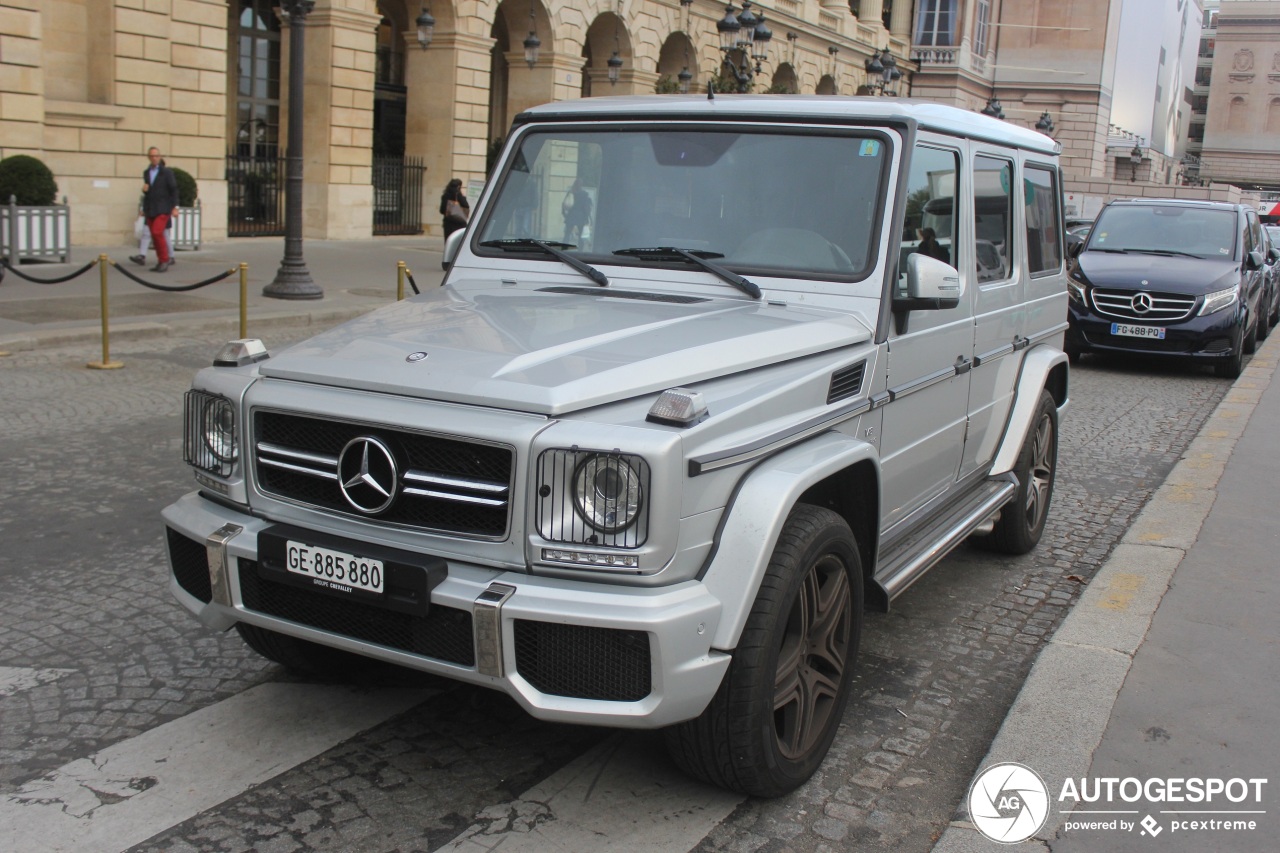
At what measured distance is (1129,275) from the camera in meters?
14.1

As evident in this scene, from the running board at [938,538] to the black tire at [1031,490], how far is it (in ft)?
1.03

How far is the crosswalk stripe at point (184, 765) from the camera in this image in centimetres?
335

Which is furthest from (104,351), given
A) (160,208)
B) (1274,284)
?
(1274,284)

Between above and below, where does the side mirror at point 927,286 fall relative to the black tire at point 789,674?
above

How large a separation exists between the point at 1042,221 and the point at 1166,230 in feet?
33.1

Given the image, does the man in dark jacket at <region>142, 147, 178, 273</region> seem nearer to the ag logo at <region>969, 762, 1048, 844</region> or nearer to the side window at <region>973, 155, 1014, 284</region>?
the side window at <region>973, 155, 1014, 284</region>

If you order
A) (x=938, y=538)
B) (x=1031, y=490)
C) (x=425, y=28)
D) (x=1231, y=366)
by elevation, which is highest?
(x=425, y=28)

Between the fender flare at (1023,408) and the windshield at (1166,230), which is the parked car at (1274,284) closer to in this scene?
the windshield at (1166,230)

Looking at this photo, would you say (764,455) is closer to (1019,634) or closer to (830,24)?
(1019,634)

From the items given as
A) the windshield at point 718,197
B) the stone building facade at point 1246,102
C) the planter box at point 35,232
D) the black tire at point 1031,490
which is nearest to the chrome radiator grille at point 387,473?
the windshield at point 718,197

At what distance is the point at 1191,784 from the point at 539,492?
223 centimetres

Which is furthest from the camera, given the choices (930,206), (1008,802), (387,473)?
(930,206)

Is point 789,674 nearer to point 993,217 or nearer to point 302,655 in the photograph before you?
point 302,655

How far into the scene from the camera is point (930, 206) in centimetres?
471
